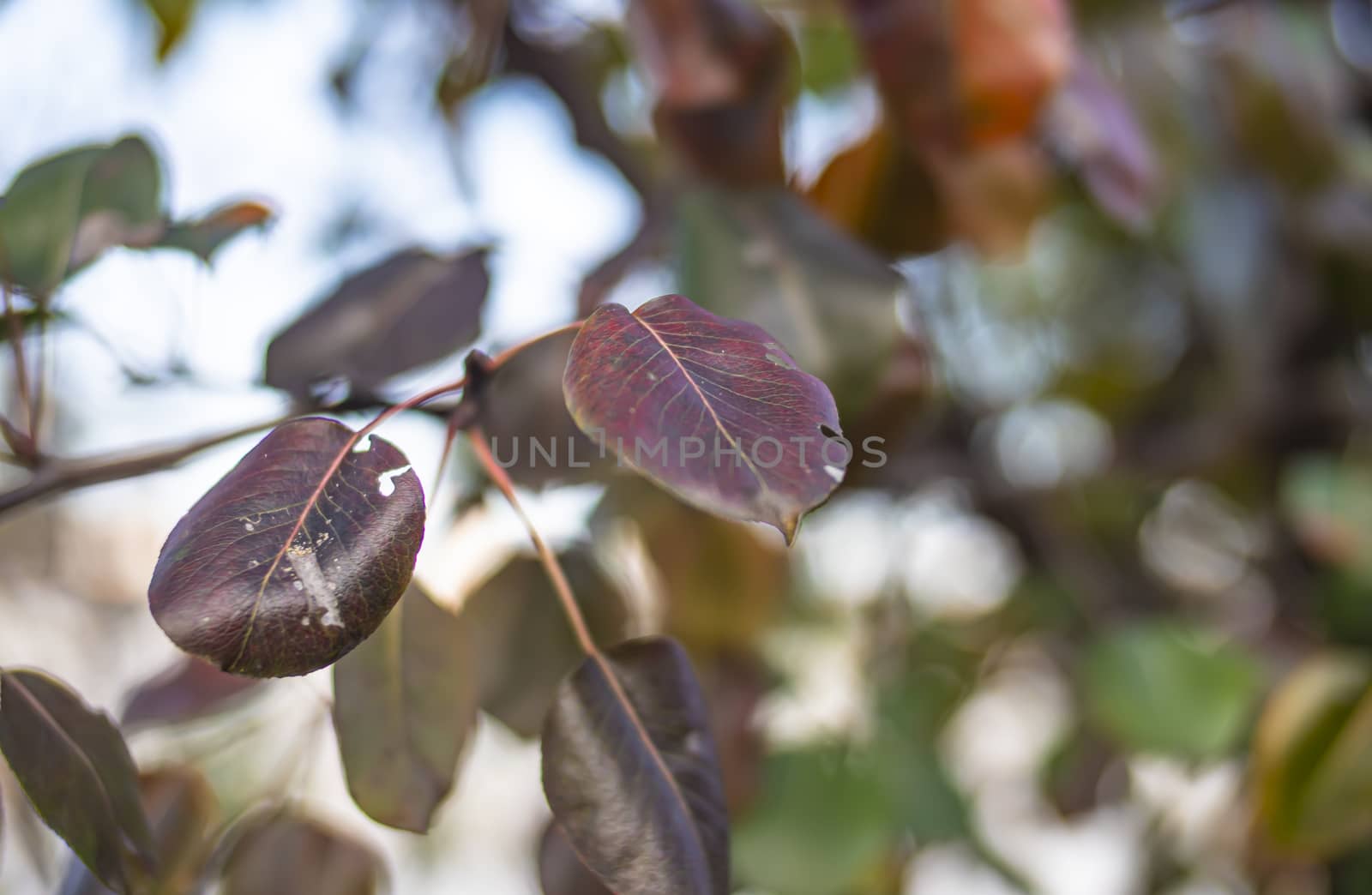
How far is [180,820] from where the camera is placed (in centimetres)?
39

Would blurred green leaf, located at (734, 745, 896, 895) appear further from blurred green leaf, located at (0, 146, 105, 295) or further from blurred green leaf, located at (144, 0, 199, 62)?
blurred green leaf, located at (144, 0, 199, 62)

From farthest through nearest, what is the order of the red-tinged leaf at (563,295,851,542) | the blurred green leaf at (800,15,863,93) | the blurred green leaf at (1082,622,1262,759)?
the blurred green leaf at (800,15,863,93), the blurred green leaf at (1082,622,1262,759), the red-tinged leaf at (563,295,851,542)

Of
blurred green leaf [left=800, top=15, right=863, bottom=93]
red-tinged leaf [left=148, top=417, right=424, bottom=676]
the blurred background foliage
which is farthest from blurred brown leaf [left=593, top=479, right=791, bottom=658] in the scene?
blurred green leaf [left=800, top=15, right=863, bottom=93]

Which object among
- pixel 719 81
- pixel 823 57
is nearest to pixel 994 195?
pixel 719 81

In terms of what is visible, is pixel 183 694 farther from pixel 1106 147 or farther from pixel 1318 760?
pixel 1318 760

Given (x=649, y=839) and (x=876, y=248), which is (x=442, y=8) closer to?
(x=876, y=248)

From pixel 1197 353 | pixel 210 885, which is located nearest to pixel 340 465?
pixel 210 885

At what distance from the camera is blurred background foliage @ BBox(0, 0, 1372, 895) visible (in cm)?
36

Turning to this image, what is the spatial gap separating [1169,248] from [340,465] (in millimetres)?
856

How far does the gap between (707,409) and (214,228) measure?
24cm

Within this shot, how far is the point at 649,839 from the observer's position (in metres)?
0.22

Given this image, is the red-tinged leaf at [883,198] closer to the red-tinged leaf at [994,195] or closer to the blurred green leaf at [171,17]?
the red-tinged leaf at [994,195]

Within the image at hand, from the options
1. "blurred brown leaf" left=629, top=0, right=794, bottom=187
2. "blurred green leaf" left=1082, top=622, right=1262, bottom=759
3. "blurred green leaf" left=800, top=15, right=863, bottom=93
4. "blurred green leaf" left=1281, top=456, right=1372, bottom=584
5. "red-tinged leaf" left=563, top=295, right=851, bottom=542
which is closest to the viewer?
"red-tinged leaf" left=563, top=295, right=851, bottom=542

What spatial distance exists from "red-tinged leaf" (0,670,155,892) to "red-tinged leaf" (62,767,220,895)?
14 centimetres
